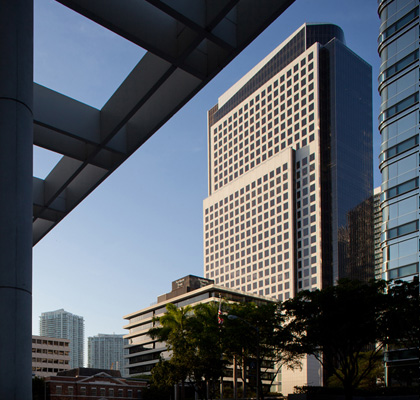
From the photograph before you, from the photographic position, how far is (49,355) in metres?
159

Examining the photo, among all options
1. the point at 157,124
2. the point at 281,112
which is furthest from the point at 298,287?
the point at 157,124

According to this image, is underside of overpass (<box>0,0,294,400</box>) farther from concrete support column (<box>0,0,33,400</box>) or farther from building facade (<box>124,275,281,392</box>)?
building facade (<box>124,275,281,392</box>)

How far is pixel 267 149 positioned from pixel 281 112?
1053cm

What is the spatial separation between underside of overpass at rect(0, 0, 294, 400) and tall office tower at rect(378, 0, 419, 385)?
1755 inches

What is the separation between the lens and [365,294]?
36406 mm

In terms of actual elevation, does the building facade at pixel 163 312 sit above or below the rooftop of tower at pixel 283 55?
below

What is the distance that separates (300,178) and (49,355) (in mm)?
86796

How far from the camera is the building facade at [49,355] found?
15438 cm

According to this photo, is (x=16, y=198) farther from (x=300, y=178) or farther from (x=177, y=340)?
(x=300, y=178)

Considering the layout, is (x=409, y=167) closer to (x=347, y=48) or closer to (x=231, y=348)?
(x=231, y=348)

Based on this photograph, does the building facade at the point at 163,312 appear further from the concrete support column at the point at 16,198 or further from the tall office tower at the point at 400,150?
the concrete support column at the point at 16,198

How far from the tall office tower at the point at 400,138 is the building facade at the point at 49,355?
12486 centimetres

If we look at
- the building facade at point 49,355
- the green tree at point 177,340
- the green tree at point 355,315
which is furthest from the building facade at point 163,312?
the green tree at point 355,315

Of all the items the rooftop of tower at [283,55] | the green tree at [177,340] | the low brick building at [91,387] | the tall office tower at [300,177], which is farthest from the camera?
the rooftop of tower at [283,55]
